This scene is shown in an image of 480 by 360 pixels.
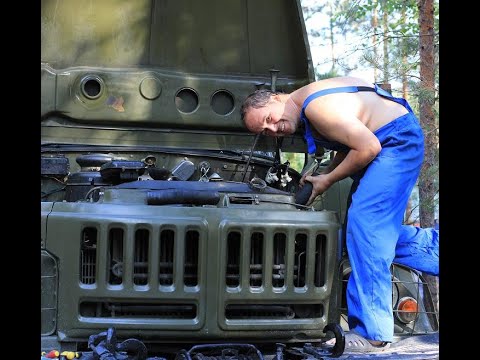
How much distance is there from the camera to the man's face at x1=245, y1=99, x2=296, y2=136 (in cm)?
386

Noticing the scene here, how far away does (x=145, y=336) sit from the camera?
3381 millimetres

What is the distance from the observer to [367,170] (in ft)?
12.2

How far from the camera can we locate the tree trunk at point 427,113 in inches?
335

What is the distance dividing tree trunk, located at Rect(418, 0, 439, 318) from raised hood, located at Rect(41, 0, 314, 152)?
3615 mm

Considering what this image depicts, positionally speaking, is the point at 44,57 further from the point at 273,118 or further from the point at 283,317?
the point at 283,317

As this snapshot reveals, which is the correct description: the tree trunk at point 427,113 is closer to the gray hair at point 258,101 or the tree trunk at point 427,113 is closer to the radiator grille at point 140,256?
the gray hair at point 258,101

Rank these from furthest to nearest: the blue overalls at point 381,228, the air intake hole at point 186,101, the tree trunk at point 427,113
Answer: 1. the tree trunk at point 427,113
2. the air intake hole at point 186,101
3. the blue overalls at point 381,228

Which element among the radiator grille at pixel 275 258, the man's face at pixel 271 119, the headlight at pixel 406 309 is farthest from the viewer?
the headlight at pixel 406 309

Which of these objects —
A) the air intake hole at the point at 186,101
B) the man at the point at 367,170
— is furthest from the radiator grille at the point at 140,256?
the air intake hole at the point at 186,101

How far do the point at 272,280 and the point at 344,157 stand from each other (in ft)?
3.16

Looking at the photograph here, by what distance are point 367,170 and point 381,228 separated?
313 mm

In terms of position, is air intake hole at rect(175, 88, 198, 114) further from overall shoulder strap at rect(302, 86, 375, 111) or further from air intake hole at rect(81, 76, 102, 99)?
overall shoulder strap at rect(302, 86, 375, 111)

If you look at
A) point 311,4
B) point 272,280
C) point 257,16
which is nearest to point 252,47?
point 257,16

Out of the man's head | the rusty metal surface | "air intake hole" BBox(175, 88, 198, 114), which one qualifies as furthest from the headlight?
"air intake hole" BBox(175, 88, 198, 114)
